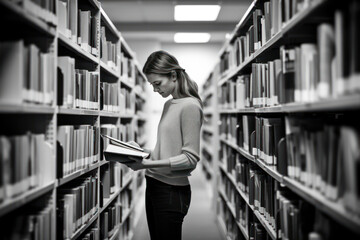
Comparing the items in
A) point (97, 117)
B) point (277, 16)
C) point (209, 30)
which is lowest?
point (97, 117)

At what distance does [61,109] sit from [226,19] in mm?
6839

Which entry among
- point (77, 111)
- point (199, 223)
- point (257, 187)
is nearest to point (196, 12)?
point (199, 223)

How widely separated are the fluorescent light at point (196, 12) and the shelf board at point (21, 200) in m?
5.72

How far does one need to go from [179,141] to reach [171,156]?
10 centimetres

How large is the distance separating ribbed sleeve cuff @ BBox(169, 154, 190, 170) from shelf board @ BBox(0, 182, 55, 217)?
0.65m

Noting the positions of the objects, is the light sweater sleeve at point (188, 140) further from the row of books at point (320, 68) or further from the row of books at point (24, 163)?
the row of books at point (24, 163)

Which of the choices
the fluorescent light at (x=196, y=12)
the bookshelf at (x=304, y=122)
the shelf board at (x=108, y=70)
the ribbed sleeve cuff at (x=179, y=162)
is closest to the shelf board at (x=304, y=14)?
the bookshelf at (x=304, y=122)

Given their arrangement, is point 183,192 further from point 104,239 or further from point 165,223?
point 104,239

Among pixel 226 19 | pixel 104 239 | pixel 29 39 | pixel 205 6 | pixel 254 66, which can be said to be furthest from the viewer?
pixel 226 19

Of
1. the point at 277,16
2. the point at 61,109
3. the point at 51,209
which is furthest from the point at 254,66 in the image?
the point at 51,209

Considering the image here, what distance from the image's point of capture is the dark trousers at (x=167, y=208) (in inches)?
77.7

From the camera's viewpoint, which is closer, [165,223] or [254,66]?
[165,223]

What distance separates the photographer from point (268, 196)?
2270mm

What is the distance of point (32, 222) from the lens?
59.8 inches
